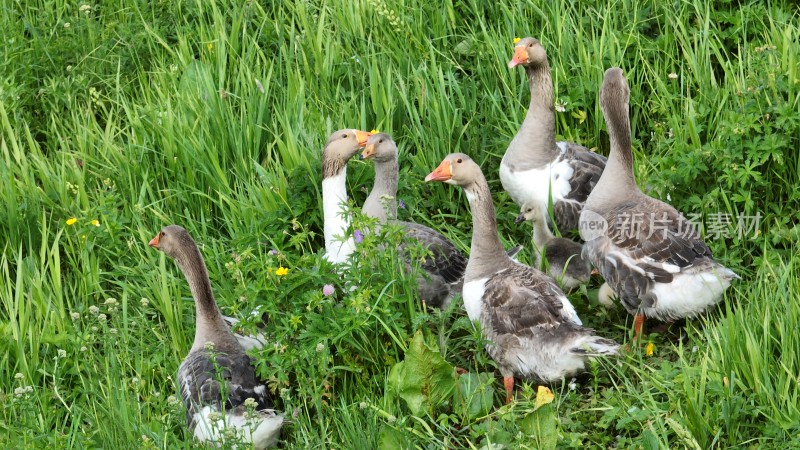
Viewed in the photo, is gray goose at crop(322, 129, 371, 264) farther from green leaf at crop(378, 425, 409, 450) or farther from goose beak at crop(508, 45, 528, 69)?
green leaf at crop(378, 425, 409, 450)

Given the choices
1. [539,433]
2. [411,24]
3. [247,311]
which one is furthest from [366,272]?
[411,24]

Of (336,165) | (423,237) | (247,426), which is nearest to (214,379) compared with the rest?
(247,426)

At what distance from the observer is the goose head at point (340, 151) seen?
6.33 m

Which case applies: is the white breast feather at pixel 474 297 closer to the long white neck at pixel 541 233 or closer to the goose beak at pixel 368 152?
the long white neck at pixel 541 233

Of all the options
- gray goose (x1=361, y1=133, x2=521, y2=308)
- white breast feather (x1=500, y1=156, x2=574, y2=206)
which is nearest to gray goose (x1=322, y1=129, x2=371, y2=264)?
gray goose (x1=361, y1=133, x2=521, y2=308)

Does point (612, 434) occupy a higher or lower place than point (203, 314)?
lower

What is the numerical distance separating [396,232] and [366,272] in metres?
0.26

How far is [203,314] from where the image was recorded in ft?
18.2

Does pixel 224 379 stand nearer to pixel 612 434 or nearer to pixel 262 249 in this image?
pixel 262 249

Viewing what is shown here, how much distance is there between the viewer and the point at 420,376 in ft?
17.0

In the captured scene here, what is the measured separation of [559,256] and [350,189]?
1451 mm

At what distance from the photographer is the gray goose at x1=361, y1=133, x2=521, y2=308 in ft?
19.7

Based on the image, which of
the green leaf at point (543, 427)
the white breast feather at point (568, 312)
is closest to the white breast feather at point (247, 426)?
the green leaf at point (543, 427)

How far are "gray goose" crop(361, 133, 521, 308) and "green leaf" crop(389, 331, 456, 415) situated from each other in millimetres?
633
